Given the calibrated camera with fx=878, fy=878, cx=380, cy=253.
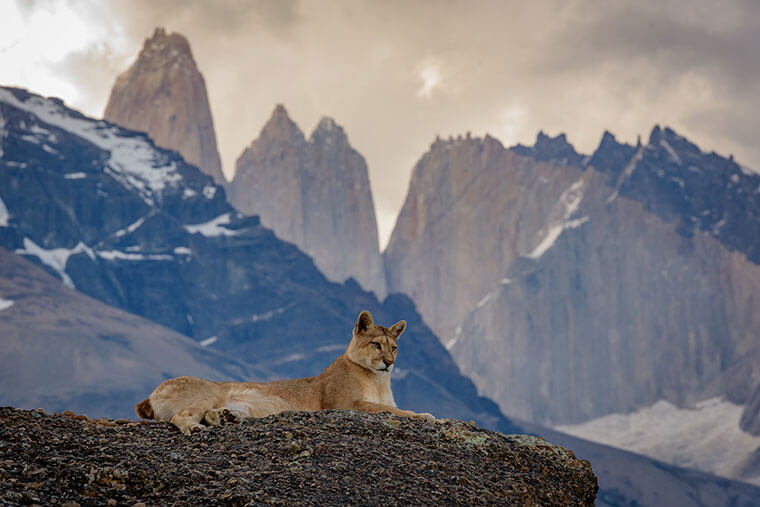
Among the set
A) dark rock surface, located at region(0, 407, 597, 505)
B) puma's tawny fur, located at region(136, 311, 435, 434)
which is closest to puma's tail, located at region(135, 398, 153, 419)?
puma's tawny fur, located at region(136, 311, 435, 434)

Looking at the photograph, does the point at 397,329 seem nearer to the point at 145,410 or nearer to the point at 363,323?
the point at 363,323

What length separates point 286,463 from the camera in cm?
1309

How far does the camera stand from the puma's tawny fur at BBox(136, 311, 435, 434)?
1641cm

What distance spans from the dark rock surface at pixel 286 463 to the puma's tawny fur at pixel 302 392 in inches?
24.5

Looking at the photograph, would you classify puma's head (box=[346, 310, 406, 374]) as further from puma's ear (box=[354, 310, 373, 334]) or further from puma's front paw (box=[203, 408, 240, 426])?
puma's front paw (box=[203, 408, 240, 426])

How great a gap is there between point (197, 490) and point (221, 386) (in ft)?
18.5

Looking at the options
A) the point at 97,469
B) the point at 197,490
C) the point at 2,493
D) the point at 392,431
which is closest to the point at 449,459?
the point at 392,431

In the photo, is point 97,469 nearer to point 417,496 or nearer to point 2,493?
point 2,493

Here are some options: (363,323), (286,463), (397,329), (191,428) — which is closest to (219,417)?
(191,428)

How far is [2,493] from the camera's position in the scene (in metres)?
10.8

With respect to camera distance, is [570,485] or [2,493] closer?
[2,493]

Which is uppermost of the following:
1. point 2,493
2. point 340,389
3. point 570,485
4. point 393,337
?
point 393,337

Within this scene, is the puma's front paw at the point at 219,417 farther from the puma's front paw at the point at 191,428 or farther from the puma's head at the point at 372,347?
the puma's head at the point at 372,347

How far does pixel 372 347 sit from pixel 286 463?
5722mm
